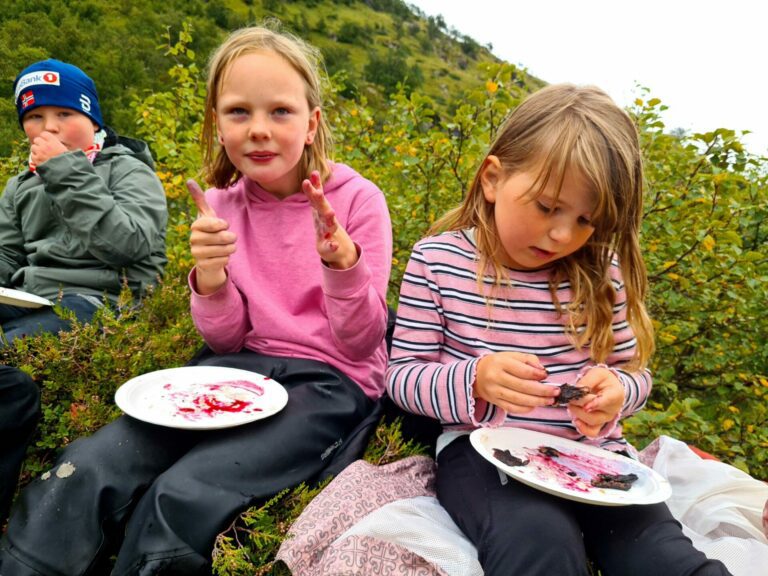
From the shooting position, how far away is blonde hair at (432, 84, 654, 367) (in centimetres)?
143

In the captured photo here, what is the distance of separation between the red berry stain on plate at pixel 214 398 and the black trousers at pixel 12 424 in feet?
1.25

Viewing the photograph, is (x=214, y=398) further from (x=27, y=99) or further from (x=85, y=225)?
(x=27, y=99)

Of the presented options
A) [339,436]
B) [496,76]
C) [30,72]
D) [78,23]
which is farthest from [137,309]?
[78,23]

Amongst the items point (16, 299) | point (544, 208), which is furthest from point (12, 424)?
point (544, 208)

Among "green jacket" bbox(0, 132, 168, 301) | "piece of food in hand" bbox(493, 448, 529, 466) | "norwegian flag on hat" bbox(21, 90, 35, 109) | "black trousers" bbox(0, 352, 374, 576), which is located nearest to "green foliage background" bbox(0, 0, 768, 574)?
"black trousers" bbox(0, 352, 374, 576)

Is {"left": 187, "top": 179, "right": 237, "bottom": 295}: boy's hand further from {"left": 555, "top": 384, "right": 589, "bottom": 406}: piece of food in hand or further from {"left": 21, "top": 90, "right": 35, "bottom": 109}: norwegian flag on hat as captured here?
{"left": 21, "top": 90, "right": 35, "bottom": 109}: norwegian flag on hat

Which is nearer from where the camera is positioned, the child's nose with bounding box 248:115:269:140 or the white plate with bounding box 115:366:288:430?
the white plate with bounding box 115:366:288:430

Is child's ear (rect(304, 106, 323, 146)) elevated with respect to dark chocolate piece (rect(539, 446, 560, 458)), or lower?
elevated

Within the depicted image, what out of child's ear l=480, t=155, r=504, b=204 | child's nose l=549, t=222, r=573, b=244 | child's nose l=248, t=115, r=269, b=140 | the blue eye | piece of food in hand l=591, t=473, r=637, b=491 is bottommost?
piece of food in hand l=591, t=473, r=637, b=491

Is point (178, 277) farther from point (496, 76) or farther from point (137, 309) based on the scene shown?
point (496, 76)

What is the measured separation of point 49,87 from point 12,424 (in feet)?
4.93

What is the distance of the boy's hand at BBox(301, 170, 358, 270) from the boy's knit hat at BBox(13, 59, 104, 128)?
4.92 feet

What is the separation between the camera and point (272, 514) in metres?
1.47

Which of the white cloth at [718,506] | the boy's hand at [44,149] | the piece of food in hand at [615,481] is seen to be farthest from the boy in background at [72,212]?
the white cloth at [718,506]
